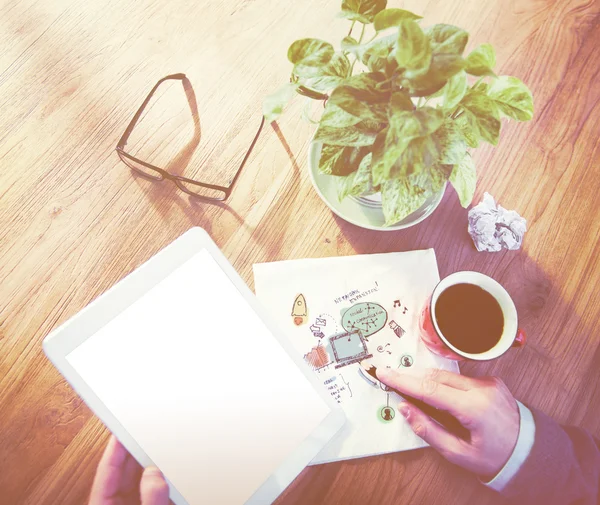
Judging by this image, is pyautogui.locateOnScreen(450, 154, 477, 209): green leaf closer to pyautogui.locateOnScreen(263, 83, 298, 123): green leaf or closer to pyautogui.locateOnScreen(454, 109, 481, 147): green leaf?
pyautogui.locateOnScreen(454, 109, 481, 147): green leaf

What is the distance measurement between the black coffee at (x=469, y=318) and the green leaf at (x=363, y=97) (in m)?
0.34

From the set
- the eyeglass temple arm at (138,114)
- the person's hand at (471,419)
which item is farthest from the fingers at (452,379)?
the eyeglass temple arm at (138,114)

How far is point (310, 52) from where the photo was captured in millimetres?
459

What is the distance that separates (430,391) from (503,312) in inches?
6.8

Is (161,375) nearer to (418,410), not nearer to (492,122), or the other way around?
(418,410)

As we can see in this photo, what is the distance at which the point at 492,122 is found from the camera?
1.41ft

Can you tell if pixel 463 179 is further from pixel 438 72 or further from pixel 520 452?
pixel 520 452

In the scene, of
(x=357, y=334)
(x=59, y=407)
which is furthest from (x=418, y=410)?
(x=59, y=407)

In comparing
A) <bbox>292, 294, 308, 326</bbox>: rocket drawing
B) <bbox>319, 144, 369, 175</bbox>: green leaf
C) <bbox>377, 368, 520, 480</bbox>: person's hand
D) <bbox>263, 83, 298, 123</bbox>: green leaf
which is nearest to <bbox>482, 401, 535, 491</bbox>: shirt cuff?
<bbox>377, 368, 520, 480</bbox>: person's hand

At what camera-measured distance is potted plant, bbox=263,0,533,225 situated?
38 cm

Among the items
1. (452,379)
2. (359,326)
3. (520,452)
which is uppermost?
(359,326)

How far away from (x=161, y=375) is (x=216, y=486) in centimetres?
19

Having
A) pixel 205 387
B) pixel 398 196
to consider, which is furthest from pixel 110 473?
pixel 398 196

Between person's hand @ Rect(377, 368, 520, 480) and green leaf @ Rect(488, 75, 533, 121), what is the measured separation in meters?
0.43
